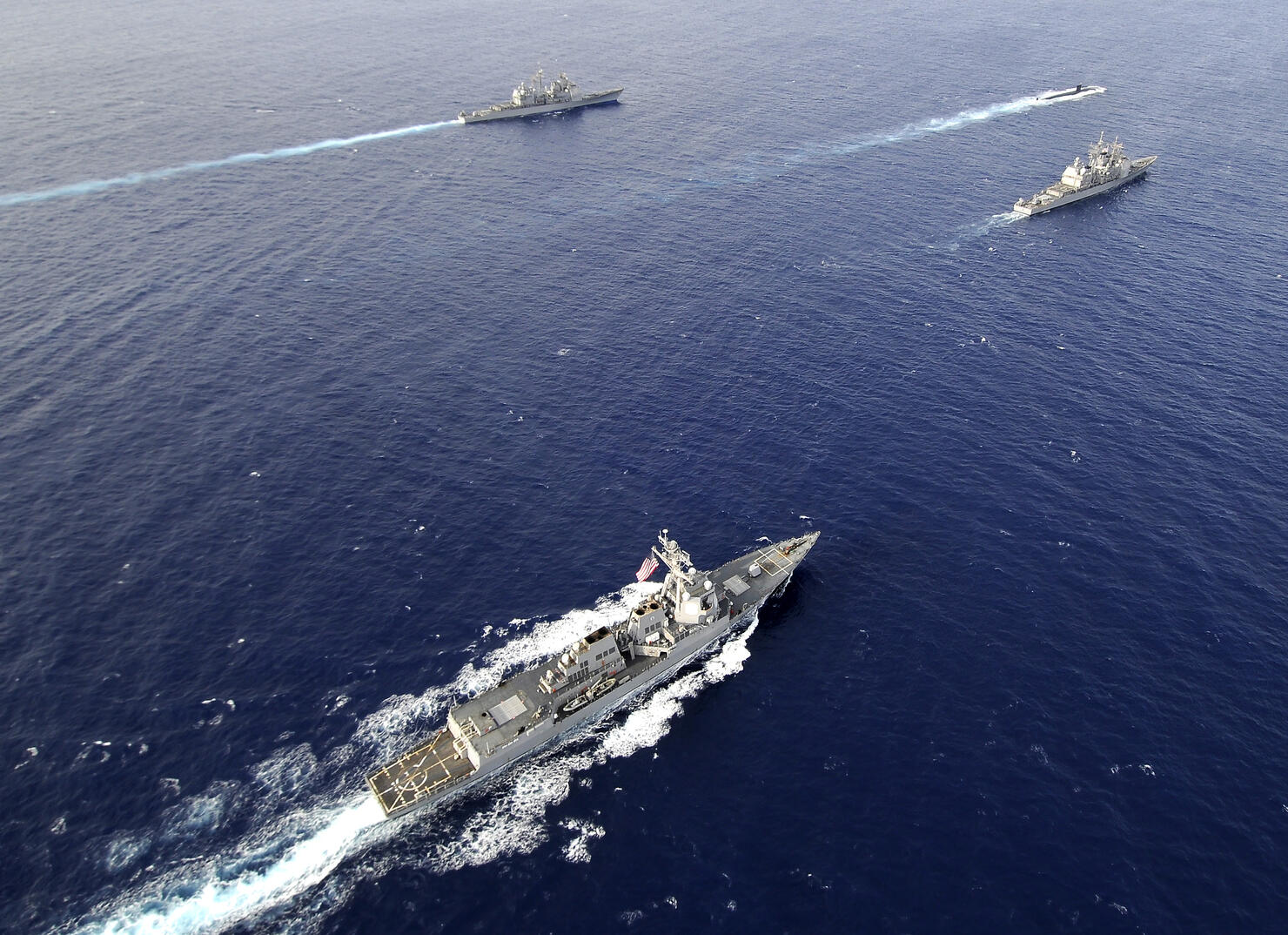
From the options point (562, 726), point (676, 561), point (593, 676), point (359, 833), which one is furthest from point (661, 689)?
point (359, 833)

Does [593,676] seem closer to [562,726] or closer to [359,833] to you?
[562,726]

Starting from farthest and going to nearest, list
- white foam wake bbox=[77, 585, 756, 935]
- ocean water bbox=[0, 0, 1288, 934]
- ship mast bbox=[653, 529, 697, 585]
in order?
ship mast bbox=[653, 529, 697, 585] → ocean water bbox=[0, 0, 1288, 934] → white foam wake bbox=[77, 585, 756, 935]

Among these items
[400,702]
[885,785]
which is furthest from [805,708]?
[400,702]

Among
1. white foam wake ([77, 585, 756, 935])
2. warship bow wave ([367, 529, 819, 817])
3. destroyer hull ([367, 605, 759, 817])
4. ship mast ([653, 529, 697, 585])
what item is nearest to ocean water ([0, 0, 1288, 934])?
white foam wake ([77, 585, 756, 935])

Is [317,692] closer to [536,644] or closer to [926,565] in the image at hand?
[536,644]

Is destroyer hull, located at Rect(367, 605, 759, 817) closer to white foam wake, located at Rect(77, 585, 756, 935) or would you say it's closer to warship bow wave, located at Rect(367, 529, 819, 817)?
warship bow wave, located at Rect(367, 529, 819, 817)

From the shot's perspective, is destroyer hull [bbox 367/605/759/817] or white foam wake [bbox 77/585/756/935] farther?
destroyer hull [bbox 367/605/759/817]

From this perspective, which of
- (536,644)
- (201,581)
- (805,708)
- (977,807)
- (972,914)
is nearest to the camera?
(972,914)
